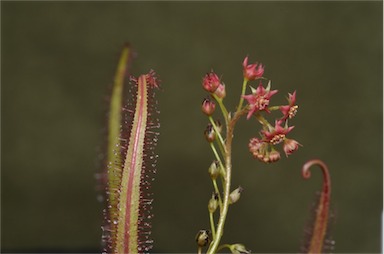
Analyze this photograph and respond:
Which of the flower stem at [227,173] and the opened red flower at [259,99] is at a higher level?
the opened red flower at [259,99]

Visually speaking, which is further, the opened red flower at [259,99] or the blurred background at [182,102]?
the blurred background at [182,102]

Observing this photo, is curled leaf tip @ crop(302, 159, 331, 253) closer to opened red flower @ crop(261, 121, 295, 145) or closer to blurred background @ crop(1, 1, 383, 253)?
opened red flower @ crop(261, 121, 295, 145)

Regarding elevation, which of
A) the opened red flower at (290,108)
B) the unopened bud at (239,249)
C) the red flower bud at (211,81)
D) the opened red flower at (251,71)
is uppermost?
the opened red flower at (251,71)

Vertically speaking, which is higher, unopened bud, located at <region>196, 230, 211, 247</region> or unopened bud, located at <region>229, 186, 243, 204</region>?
unopened bud, located at <region>229, 186, 243, 204</region>

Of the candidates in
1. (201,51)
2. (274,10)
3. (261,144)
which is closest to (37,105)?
(201,51)

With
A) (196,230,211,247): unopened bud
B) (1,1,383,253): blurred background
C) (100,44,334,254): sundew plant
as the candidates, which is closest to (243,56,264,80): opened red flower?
(100,44,334,254): sundew plant

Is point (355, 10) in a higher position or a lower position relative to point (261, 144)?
Answer: higher

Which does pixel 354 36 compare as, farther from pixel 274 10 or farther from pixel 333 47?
pixel 274 10

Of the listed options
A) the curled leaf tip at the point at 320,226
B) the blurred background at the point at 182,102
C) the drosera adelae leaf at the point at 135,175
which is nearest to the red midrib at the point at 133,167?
the drosera adelae leaf at the point at 135,175

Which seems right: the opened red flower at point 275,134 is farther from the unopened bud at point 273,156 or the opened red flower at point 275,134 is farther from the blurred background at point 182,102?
the blurred background at point 182,102
